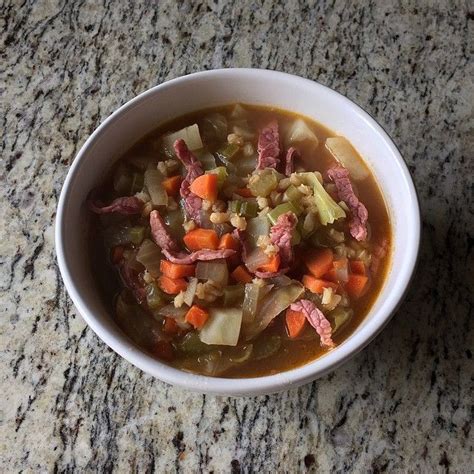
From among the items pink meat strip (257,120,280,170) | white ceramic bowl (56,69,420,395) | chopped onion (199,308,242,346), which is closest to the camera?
white ceramic bowl (56,69,420,395)

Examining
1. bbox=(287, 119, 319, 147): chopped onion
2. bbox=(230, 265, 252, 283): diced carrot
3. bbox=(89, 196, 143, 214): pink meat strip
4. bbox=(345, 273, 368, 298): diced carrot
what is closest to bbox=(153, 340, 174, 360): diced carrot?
bbox=(230, 265, 252, 283): diced carrot

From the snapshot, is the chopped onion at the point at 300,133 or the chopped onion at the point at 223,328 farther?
the chopped onion at the point at 300,133

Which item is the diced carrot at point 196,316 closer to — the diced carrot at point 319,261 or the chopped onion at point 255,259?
the chopped onion at point 255,259

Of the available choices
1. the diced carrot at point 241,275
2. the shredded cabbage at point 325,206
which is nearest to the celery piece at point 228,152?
→ the shredded cabbage at point 325,206

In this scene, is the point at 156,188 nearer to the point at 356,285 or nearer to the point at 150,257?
the point at 150,257

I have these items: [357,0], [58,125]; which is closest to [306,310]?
[58,125]

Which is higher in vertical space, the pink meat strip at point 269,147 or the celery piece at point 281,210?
the pink meat strip at point 269,147

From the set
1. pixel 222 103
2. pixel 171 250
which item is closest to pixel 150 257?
pixel 171 250

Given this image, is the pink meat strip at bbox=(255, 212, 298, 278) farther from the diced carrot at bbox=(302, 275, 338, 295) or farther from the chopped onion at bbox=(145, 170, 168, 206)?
the chopped onion at bbox=(145, 170, 168, 206)
